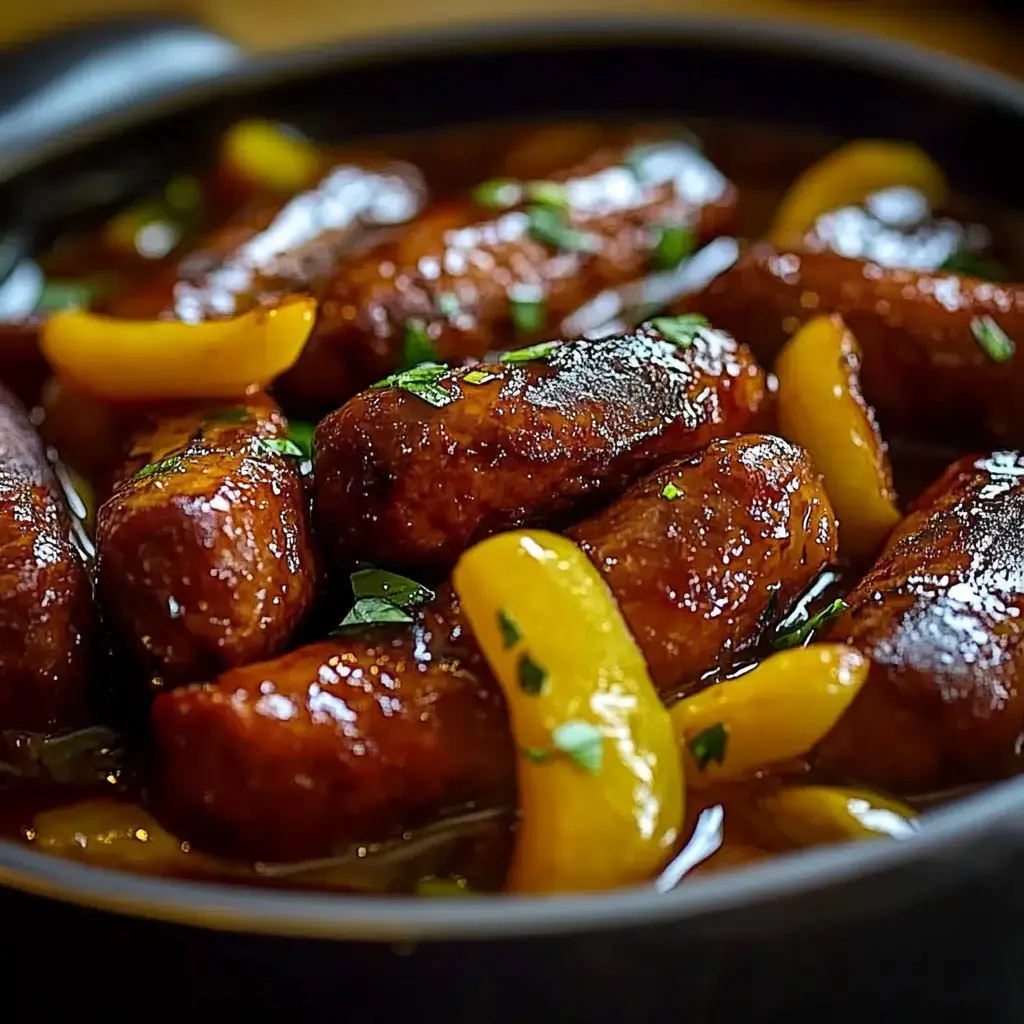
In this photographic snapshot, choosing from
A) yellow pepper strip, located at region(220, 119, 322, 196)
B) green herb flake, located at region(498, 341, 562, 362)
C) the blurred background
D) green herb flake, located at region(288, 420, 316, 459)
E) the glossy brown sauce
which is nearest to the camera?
the glossy brown sauce

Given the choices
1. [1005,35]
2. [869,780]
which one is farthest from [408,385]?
[1005,35]

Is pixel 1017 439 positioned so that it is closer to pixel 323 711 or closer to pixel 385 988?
pixel 323 711

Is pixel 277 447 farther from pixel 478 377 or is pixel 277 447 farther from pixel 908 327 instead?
pixel 908 327

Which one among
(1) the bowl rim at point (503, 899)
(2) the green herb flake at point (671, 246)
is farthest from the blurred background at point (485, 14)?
(1) the bowl rim at point (503, 899)

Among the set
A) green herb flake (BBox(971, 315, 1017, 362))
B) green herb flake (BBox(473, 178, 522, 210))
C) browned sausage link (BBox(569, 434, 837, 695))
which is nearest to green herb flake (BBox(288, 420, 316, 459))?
browned sausage link (BBox(569, 434, 837, 695))

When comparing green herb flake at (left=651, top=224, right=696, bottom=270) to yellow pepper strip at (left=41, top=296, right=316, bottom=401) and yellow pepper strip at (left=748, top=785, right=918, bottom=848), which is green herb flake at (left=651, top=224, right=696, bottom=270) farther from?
yellow pepper strip at (left=748, top=785, right=918, bottom=848)
